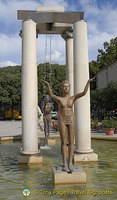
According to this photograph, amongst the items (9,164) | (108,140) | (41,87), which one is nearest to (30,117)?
(9,164)

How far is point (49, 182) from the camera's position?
6672mm

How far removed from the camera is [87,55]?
9695 millimetres

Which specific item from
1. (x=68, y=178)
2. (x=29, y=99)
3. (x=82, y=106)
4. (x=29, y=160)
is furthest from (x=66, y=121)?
(x=29, y=160)

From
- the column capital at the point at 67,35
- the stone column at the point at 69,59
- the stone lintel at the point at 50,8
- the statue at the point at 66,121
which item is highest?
the stone lintel at the point at 50,8

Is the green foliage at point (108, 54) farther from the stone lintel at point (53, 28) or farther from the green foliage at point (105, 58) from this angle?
the stone lintel at point (53, 28)

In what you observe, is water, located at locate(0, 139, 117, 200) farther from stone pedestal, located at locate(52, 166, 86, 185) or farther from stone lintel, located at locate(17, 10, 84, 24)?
stone lintel, located at locate(17, 10, 84, 24)

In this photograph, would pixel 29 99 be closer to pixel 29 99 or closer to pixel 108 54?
pixel 29 99

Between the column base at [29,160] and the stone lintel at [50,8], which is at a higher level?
the stone lintel at [50,8]

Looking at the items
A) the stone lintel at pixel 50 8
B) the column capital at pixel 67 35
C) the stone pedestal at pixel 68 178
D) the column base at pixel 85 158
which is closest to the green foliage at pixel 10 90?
the column capital at pixel 67 35

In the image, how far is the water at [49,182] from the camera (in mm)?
5613

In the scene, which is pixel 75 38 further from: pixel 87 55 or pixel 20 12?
pixel 20 12

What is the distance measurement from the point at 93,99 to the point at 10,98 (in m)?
24.8

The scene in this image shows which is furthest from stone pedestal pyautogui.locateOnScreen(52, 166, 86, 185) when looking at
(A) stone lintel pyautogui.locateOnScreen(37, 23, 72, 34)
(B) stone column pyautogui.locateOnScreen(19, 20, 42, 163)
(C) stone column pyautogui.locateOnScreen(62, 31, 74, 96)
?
(A) stone lintel pyautogui.locateOnScreen(37, 23, 72, 34)

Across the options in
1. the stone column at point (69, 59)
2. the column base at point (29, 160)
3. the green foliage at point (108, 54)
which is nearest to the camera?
the column base at point (29, 160)
